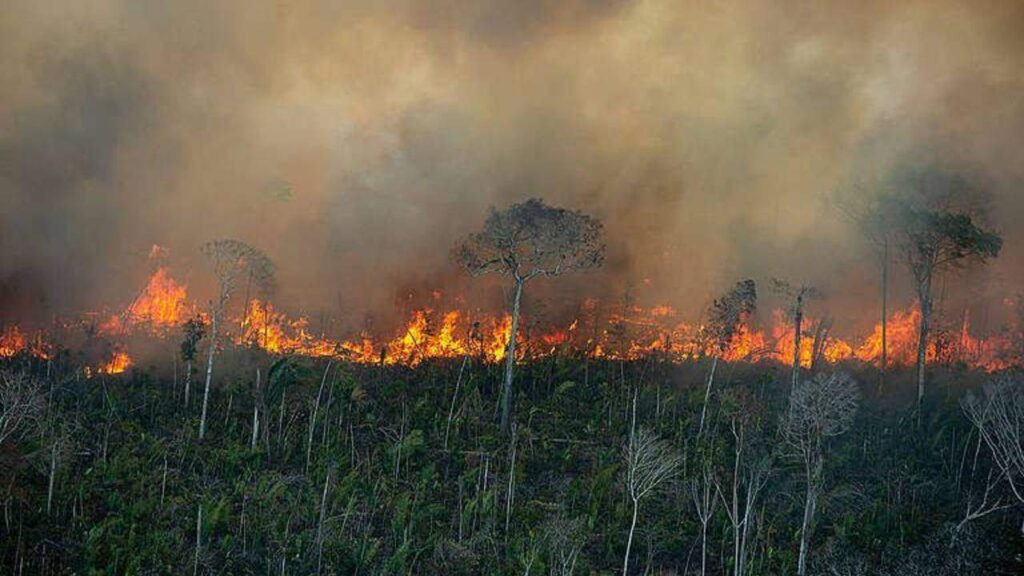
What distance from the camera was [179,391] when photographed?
61156 millimetres

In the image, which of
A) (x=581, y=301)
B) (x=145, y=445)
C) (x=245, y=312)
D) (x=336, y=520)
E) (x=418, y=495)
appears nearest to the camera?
(x=336, y=520)

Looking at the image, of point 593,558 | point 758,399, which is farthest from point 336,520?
point 758,399

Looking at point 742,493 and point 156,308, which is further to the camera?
point 156,308

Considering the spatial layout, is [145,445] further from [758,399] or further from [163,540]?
[758,399]

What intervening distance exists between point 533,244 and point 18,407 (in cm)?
3111

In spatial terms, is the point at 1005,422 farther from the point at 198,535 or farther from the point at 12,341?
the point at 12,341

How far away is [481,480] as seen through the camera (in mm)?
49719

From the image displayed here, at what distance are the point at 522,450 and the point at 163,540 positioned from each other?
69.3 feet

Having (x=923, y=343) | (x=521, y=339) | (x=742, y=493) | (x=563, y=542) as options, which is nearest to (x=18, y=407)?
(x=563, y=542)

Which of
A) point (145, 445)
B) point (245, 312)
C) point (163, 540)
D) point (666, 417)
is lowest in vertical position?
point (163, 540)

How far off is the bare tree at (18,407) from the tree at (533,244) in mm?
26801

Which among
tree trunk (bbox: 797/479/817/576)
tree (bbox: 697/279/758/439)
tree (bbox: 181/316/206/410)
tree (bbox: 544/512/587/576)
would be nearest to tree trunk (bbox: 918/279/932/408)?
tree (bbox: 697/279/758/439)

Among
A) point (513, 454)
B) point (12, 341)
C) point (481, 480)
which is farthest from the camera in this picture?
point (12, 341)

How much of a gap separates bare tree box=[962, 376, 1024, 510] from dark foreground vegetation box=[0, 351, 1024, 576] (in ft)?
4.51
